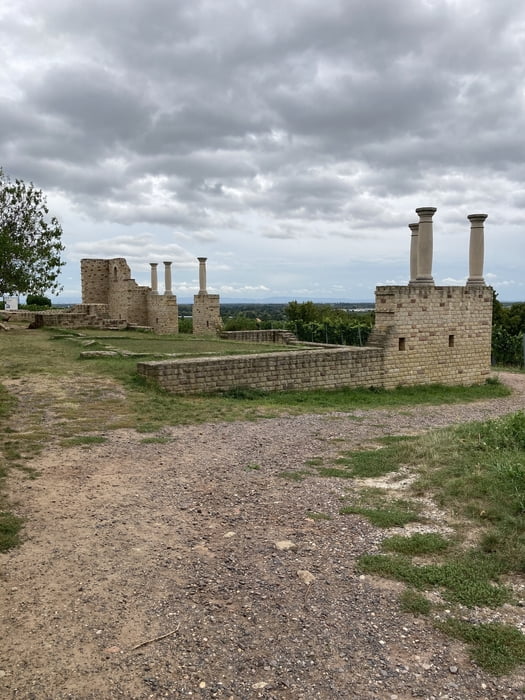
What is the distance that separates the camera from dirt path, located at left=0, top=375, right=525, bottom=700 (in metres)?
2.73

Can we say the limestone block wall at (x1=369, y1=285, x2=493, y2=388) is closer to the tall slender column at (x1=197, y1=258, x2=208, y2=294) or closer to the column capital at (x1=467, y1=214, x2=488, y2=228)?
the column capital at (x1=467, y1=214, x2=488, y2=228)

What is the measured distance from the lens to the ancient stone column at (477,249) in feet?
51.7

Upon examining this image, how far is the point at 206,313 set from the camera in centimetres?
2881

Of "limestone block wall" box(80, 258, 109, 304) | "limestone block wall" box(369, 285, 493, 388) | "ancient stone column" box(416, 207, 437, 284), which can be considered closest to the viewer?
"limestone block wall" box(369, 285, 493, 388)

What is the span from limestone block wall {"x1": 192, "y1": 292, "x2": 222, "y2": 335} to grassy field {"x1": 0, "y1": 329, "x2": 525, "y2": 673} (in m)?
15.3

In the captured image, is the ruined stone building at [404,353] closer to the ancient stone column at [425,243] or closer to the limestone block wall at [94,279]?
the ancient stone column at [425,243]

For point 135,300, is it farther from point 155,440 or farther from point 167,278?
point 155,440

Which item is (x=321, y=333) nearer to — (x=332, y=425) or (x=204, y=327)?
(x=204, y=327)

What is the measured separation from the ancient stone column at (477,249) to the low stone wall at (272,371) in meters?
4.38

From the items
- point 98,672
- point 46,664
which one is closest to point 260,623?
point 98,672

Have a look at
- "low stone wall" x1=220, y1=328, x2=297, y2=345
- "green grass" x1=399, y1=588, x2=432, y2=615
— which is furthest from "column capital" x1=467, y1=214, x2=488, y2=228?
"green grass" x1=399, y1=588, x2=432, y2=615

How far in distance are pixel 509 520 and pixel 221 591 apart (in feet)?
8.22

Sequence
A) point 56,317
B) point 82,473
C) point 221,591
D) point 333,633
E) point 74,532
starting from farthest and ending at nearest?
point 56,317 < point 82,473 < point 74,532 < point 221,591 < point 333,633

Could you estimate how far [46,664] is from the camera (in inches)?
111
